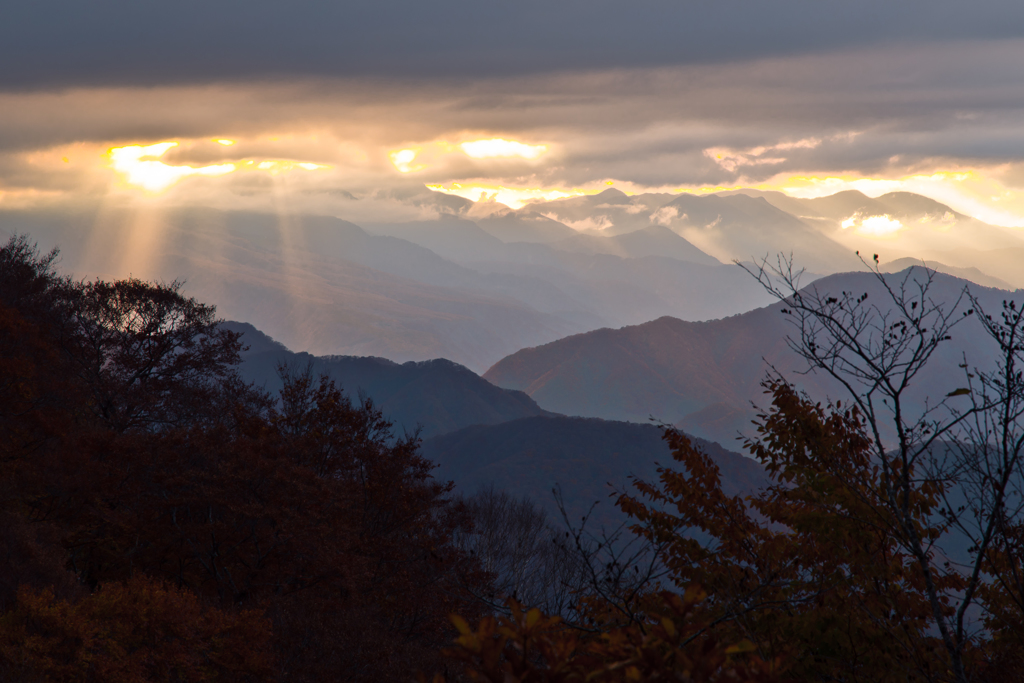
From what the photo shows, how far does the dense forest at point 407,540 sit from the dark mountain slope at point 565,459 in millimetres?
63493

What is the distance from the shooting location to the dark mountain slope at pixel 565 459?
106 m

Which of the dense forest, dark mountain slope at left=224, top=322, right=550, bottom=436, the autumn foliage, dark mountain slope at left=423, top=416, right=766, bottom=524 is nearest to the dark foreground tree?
the dense forest

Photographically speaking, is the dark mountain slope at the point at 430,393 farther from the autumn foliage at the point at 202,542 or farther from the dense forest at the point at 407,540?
the autumn foliage at the point at 202,542

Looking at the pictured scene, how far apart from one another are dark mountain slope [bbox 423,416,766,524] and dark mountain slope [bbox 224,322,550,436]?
3597 cm

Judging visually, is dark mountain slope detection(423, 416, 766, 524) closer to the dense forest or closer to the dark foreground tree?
the dense forest

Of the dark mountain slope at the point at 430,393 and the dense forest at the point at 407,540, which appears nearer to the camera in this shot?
the dense forest at the point at 407,540

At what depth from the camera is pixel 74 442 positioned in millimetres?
26031

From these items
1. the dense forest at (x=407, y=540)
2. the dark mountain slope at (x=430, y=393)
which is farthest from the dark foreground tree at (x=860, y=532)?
the dark mountain slope at (x=430, y=393)

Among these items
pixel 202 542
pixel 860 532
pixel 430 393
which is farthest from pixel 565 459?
pixel 860 532

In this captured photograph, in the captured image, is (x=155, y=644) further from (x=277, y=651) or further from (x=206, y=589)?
(x=206, y=589)

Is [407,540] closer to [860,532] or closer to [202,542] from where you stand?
[202,542]

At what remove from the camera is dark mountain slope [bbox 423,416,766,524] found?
106 metres

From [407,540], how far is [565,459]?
86.4 meters

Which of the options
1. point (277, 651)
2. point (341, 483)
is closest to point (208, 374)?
point (341, 483)
